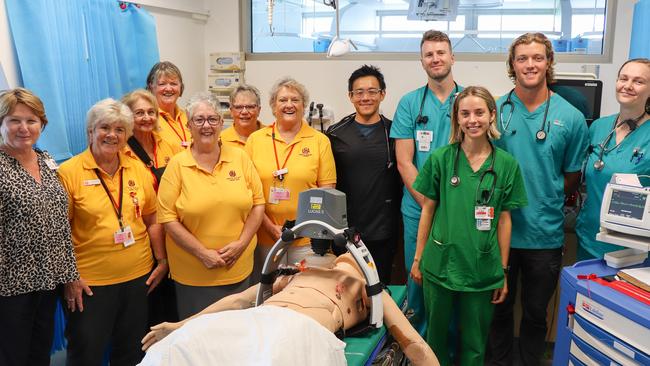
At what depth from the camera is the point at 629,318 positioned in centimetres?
169

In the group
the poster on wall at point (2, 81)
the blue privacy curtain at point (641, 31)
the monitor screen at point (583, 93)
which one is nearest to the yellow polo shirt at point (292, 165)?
the poster on wall at point (2, 81)

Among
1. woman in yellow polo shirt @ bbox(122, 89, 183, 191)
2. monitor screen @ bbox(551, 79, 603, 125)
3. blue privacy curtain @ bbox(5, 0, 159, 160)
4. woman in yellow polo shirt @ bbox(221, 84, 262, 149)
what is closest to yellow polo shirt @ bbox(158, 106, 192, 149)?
woman in yellow polo shirt @ bbox(122, 89, 183, 191)

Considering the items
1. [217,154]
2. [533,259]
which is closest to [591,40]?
[533,259]

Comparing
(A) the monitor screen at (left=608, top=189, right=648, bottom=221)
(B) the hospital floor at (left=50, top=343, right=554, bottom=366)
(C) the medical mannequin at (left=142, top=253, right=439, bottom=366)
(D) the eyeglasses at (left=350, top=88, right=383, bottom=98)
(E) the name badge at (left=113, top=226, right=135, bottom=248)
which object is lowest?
(B) the hospital floor at (left=50, top=343, right=554, bottom=366)

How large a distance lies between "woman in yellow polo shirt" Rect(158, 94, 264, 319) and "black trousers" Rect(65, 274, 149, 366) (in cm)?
19

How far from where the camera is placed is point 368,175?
280cm

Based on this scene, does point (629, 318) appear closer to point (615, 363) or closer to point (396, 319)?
point (615, 363)

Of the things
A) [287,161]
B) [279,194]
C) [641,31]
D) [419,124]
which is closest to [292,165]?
[287,161]

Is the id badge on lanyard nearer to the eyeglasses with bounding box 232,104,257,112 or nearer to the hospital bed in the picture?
the hospital bed

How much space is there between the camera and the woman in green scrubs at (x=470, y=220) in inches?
87.8

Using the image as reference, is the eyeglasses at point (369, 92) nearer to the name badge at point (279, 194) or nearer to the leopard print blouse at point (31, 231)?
the name badge at point (279, 194)

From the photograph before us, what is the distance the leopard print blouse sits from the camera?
2.00 m

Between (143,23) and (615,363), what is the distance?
3197mm

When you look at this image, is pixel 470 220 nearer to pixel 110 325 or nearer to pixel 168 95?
pixel 110 325
